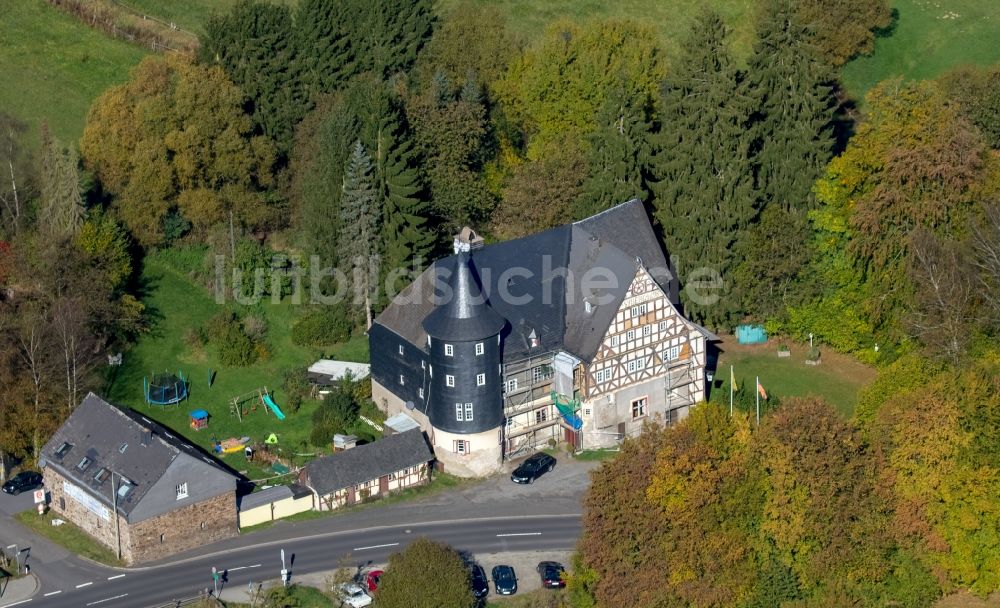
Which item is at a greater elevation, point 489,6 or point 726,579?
point 489,6

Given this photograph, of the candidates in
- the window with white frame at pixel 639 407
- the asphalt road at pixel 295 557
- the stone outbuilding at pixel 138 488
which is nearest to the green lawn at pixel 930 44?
the window with white frame at pixel 639 407

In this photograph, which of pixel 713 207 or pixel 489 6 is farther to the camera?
pixel 489 6

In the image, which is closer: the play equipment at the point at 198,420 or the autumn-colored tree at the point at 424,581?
the autumn-colored tree at the point at 424,581

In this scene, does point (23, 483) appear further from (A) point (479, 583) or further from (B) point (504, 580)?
(B) point (504, 580)

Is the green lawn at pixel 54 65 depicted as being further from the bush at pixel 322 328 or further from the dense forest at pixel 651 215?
the bush at pixel 322 328

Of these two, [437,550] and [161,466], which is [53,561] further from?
[437,550]

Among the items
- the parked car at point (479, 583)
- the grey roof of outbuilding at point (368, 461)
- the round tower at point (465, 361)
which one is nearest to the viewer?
the parked car at point (479, 583)

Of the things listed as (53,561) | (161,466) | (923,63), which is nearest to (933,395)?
(161,466)

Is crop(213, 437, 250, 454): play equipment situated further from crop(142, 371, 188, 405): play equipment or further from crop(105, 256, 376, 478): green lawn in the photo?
crop(142, 371, 188, 405): play equipment
